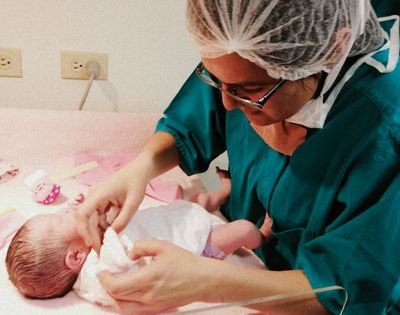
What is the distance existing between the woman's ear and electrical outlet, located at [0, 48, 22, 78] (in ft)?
3.45

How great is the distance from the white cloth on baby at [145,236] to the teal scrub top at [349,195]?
195mm

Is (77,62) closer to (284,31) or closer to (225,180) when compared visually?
(225,180)

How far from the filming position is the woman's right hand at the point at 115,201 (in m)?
1.00

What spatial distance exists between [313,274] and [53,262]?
51cm

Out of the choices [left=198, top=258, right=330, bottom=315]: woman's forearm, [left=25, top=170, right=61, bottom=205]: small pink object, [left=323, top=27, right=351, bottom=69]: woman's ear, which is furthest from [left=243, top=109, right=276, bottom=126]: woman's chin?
[left=25, top=170, right=61, bottom=205]: small pink object

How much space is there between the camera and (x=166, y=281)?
792mm

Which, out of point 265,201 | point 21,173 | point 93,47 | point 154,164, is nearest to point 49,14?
point 93,47

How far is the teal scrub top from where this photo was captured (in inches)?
28.7

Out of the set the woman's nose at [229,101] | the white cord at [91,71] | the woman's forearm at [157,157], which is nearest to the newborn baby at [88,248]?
the woman's forearm at [157,157]

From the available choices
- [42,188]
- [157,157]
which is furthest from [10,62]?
[157,157]

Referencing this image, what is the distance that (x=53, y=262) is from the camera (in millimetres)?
962

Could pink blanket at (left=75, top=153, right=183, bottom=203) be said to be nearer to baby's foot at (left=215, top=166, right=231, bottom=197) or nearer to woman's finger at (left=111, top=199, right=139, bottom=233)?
baby's foot at (left=215, top=166, right=231, bottom=197)

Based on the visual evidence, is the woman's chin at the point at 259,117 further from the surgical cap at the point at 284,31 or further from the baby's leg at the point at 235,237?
the baby's leg at the point at 235,237

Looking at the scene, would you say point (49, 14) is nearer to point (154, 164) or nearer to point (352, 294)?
point (154, 164)
